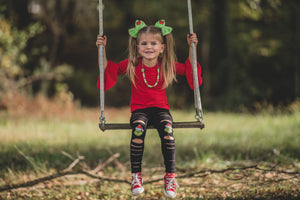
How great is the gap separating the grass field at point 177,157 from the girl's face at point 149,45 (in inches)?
61.7

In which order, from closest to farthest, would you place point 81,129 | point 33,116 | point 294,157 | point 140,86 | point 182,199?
point 140,86 → point 182,199 → point 294,157 → point 81,129 → point 33,116

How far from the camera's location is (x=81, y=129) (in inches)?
306

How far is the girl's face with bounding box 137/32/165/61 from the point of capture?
3338mm

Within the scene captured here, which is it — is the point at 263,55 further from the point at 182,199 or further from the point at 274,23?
the point at 182,199

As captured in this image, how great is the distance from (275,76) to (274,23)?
1719 mm

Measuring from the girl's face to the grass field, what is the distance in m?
1.57

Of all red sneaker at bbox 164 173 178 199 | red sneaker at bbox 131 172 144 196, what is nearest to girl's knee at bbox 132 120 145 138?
red sneaker at bbox 131 172 144 196

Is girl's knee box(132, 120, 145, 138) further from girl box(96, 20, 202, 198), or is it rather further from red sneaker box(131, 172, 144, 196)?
red sneaker box(131, 172, 144, 196)

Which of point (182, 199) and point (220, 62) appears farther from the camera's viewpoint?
point (220, 62)

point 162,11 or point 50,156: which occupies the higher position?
point 162,11

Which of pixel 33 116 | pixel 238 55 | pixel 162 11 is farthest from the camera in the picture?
pixel 162 11

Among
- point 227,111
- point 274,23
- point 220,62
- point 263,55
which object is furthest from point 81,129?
point 274,23

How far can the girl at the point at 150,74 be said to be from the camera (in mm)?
3188

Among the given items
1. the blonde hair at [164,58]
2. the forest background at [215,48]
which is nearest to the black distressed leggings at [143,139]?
the blonde hair at [164,58]
